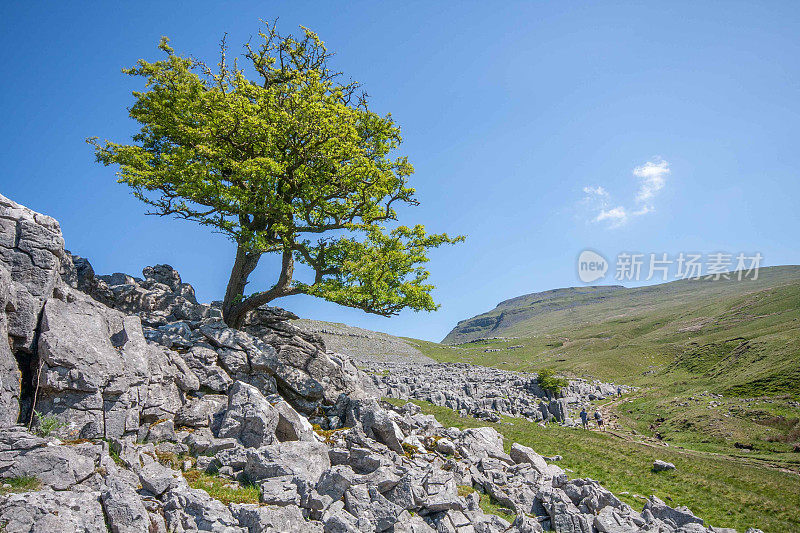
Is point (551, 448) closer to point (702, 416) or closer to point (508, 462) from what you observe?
point (508, 462)

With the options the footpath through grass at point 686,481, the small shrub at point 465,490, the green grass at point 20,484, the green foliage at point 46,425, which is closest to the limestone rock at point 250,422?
the green foliage at point 46,425

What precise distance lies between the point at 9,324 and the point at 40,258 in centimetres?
242

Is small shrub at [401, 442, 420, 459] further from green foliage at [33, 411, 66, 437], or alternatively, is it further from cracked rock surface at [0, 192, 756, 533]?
green foliage at [33, 411, 66, 437]

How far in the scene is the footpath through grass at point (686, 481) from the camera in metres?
20.3

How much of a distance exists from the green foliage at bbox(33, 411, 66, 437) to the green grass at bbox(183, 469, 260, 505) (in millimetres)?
3622

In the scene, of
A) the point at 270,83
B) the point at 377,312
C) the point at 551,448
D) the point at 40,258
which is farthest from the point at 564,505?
the point at 270,83

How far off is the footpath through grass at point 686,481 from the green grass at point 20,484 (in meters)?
22.3

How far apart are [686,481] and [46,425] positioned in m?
31.1

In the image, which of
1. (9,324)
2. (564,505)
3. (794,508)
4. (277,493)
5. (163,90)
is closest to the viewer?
(277,493)

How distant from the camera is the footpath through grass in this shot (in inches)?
798

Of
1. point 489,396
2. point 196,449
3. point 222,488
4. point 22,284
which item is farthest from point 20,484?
point 489,396

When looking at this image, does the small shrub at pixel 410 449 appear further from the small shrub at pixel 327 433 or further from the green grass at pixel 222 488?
the green grass at pixel 222 488

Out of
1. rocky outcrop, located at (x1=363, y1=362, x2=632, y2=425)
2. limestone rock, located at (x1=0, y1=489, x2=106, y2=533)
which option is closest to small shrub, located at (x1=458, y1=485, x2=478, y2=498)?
limestone rock, located at (x1=0, y1=489, x2=106, y2=533)

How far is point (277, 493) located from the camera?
10.4 meters
